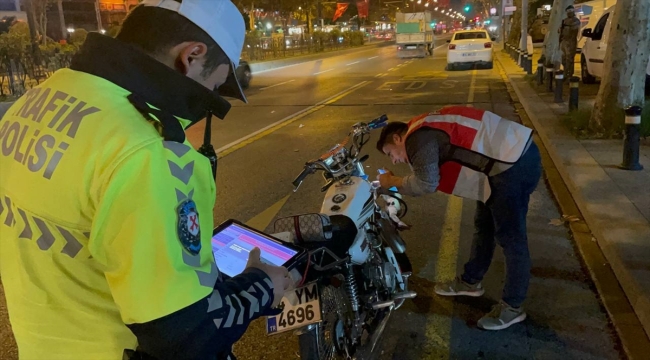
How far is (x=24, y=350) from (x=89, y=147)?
2.02 ft

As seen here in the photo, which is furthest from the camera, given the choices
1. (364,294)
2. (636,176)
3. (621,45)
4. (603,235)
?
(621,45)

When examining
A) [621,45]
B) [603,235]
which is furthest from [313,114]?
[603,235]

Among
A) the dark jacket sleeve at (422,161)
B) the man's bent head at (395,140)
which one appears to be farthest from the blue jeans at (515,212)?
the man's bent head at (395,140)

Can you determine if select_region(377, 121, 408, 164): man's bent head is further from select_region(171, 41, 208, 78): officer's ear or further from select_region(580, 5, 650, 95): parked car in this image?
select_region(580, 5, 650, 95): parked car

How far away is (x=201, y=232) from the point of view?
4.34 ft

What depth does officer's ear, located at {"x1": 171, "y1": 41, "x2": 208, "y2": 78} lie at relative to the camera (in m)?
1.44

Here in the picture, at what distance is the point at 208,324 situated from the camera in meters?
1.33

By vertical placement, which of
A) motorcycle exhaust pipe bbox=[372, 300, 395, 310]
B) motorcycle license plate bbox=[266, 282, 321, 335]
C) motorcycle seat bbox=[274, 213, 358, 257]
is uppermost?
motorcycle seat bbox=[274, 213, 358, 257]

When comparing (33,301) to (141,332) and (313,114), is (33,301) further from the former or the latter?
(313,114)

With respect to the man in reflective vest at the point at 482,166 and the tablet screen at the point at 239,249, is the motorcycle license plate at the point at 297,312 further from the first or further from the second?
the man in reflective vest at the point at 482,166

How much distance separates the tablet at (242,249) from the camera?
2279 mm

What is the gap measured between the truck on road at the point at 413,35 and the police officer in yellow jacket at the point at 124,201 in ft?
121

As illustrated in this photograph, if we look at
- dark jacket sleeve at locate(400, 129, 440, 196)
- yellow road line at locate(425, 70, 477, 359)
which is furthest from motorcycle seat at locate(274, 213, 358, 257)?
yellow road line at locate(425, 70, 477, 359)

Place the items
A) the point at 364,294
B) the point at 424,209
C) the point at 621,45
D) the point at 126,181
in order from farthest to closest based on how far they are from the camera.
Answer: the point at 621,45, the point at 424,209, the point at 364,294, the point at 126,181
